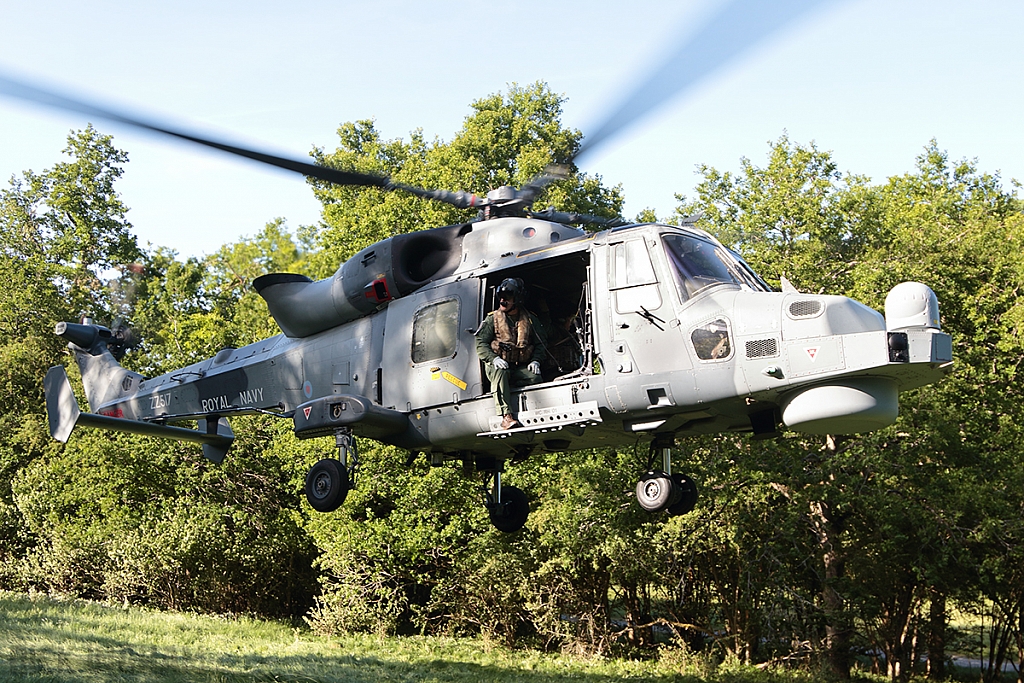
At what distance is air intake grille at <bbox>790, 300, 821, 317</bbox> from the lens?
→ 767 centimetres

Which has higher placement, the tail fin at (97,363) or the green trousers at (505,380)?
the tail fin at (97,363)

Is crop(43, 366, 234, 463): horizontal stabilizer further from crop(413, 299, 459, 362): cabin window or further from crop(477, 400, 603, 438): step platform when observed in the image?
crop(477, 400, 603, 438): step platform

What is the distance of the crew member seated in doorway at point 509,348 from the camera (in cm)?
920

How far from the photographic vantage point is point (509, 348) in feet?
30.4

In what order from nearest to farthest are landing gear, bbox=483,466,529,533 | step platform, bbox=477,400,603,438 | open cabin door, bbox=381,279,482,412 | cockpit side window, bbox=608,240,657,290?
1. cockpit side window, bbox=608,240,657,290
2. step platform, bbox=477,400,603,438
3. open cabin door, bbox=381,279,482,412
4. landing gear, bbox=483,466,529,533

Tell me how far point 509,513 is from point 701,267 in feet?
13.7

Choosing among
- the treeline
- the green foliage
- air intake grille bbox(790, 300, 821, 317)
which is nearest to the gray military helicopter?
air intake grille bbox(790, 300, 821, 317)

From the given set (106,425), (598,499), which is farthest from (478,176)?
(106,425)

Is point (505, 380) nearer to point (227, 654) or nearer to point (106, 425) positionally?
point (106, 425)

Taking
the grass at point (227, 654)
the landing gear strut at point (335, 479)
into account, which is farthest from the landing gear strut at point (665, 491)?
the grass at point (227, 654)

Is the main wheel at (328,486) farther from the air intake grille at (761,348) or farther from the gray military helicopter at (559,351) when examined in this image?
the air intake grille at (761,348)

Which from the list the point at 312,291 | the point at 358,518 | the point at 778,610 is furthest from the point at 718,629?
the point at 312,291

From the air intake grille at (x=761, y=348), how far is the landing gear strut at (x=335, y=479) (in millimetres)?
4512

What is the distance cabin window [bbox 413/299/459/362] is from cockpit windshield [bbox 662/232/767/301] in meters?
2.40
